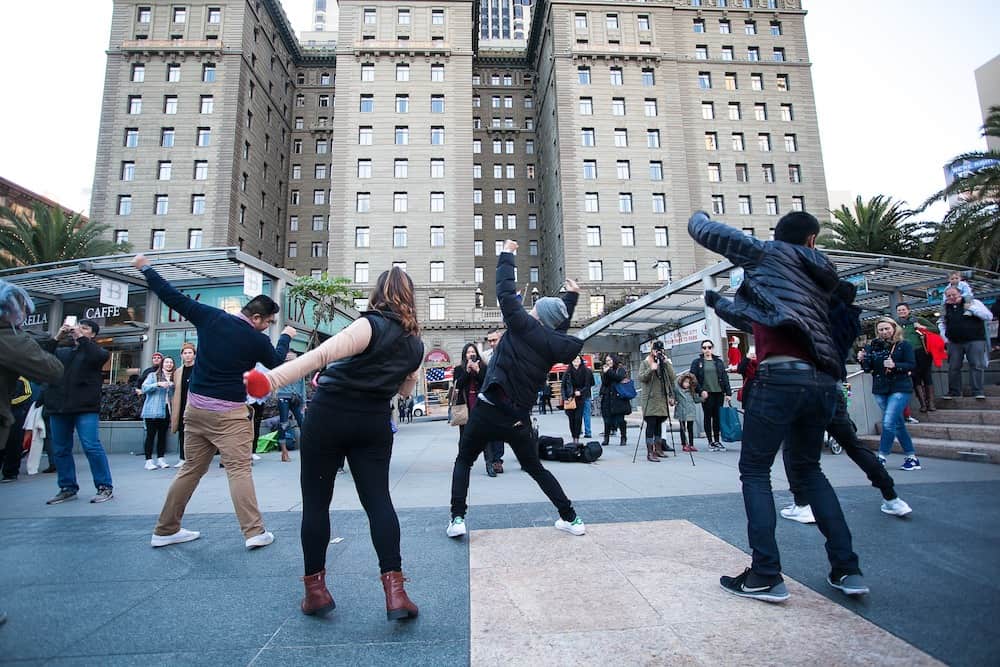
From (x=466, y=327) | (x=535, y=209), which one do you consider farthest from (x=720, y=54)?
(x=466, y=327)

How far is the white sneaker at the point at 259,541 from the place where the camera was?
3723 mm

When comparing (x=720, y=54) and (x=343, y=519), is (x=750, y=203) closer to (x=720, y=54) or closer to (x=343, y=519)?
(x=720, y=54)

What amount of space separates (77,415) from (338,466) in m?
4.90

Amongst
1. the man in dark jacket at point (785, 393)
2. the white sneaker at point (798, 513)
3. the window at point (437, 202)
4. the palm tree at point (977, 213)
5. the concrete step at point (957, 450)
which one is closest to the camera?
the man in dark jacket at point (785, 393)

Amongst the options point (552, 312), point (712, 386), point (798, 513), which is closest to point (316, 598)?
point (552, 312)

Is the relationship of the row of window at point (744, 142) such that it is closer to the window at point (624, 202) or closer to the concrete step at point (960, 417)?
the window at point (624, 202)

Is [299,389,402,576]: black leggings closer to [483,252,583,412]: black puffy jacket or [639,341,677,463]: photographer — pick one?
[483,252,583,412]: black puffy jacket

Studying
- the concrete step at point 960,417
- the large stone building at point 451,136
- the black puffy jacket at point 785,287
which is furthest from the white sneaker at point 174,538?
the large stone building at point 451,136

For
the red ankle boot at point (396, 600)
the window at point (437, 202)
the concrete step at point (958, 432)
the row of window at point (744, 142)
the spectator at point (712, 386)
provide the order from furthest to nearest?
the row of window at point (744, 142) → the window at point (437, 202) → the spectator at point (712, 386) → the concrete step at point (958, 432) → the red ankle boot at point (396, 600)

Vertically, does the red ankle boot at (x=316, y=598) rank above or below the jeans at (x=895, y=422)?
below

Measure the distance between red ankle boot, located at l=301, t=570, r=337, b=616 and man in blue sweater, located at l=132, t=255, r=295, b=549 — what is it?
4.83 ft

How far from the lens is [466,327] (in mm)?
40344

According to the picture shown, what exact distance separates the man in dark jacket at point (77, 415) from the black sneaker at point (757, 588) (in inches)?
244

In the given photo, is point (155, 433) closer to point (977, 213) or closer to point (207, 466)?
point (207, 466)
